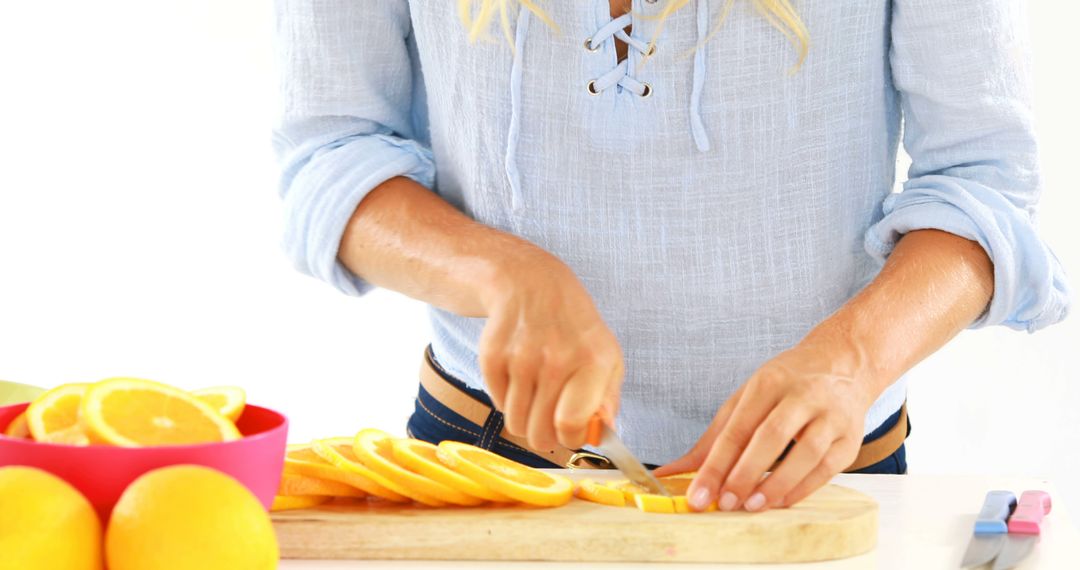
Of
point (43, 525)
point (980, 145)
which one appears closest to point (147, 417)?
point (43, 525)

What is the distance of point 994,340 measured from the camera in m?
2.52

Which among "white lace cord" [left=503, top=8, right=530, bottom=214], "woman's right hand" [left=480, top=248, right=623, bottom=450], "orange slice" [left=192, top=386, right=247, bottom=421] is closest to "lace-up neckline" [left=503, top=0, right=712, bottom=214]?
"white lace cord" [left=503, top=8, right=530, bottom=214]

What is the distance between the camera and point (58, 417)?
2.92 feet

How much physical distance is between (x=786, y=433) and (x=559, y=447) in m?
0.32

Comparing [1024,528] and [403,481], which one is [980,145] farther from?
Answer: [403,481]

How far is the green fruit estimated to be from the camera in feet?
3.40

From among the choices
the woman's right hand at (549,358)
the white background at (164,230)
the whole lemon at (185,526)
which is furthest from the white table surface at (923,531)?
the white background at (164,230)

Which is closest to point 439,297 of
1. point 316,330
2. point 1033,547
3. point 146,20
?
point 1033,547

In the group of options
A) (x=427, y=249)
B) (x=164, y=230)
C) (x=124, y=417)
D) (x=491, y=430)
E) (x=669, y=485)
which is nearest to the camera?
(x=124, y=417)

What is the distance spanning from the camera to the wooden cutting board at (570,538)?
3.19ft

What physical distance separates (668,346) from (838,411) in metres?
0.30

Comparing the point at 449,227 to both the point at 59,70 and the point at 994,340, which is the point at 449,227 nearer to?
the point at 994,340

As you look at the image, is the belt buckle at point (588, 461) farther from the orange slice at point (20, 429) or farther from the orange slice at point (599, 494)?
the orange slice at point (20, 429)

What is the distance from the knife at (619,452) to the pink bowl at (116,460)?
10.8 inches
